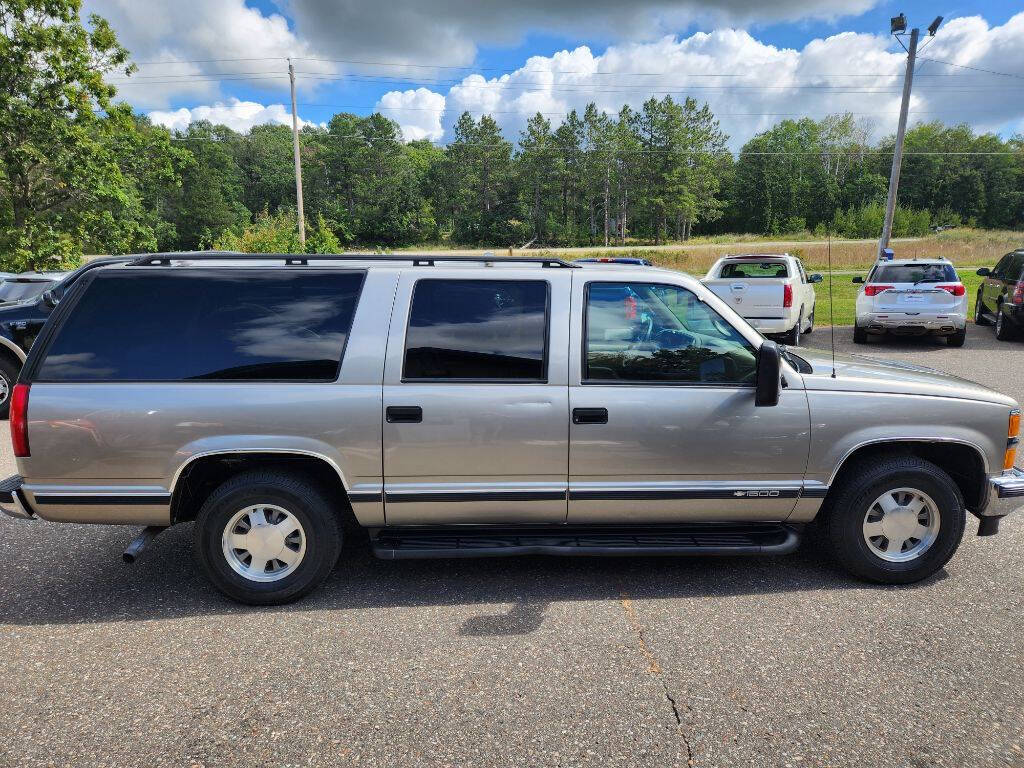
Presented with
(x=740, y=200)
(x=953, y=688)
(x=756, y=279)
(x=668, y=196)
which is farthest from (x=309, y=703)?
(x=740, y=200)

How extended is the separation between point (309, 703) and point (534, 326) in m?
2.09

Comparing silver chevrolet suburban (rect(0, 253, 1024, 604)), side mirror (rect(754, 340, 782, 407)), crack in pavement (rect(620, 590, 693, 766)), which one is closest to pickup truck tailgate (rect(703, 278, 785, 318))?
silver chevrolet suburban (rect(0, 253, 1024, 604))

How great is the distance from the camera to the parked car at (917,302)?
503 inches

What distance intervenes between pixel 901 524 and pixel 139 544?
13.7 ft

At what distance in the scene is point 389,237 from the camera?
90625 millimetres

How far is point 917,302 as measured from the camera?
12.9 meters

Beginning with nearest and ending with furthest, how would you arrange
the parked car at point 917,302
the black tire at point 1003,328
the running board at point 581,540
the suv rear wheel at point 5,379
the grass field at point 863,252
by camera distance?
1. the running board at point 581,540
2. the suv rear wheel at point 5,379
3. the parked car at point 917,302
4. the black tire at point 1003,328
5. the grass field at point 863,252

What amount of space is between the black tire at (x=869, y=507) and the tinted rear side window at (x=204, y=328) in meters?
2.88

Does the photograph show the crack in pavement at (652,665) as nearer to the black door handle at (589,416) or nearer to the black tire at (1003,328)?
the black door handle at (589,416)

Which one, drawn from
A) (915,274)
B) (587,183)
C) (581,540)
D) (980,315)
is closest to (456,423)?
(581,540)

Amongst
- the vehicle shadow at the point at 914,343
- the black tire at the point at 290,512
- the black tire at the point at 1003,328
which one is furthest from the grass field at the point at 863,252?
the black tire at the point at 290,512

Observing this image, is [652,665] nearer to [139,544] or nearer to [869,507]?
[869,507]

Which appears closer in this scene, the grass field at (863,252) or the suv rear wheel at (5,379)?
the suv rear wheel at (5,379)

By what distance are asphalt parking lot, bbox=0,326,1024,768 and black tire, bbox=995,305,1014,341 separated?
1164 cm
